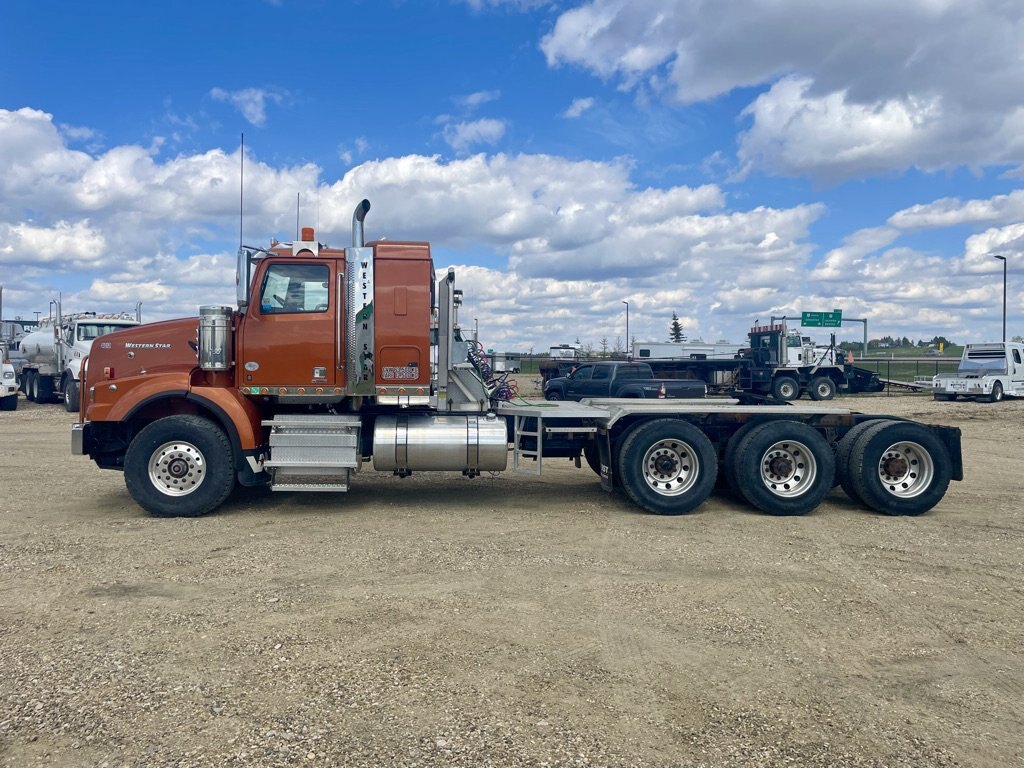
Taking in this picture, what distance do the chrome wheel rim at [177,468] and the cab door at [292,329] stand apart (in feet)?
3.06

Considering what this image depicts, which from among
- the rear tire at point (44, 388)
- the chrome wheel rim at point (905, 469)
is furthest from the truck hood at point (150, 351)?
the rear tire at point (44, 388)

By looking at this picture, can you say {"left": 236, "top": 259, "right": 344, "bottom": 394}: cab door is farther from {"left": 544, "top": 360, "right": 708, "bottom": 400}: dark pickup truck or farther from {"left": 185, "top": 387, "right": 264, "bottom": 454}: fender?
{"left": 544, "top": 360, "right": 708, "bottom": 400}: dark pickup truck

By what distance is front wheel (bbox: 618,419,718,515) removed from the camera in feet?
28.2

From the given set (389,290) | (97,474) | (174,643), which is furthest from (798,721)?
(97,474)

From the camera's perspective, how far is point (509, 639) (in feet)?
16.1

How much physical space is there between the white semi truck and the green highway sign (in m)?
19.1

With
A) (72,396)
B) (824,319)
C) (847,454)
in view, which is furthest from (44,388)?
(824,319)

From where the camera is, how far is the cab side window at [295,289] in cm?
852

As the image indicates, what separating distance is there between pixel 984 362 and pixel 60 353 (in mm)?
33054

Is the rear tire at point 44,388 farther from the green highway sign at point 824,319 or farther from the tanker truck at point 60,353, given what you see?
the green highway sign at point 824,319

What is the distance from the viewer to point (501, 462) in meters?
8.83

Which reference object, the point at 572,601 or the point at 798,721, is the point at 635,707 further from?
the point at 572,601

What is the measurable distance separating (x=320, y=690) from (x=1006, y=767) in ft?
10.9

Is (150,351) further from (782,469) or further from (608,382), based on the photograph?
(608,382)
